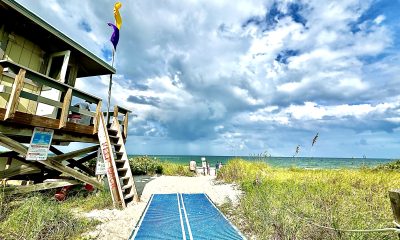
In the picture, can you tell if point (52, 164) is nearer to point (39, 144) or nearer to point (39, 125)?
point (39, 144)

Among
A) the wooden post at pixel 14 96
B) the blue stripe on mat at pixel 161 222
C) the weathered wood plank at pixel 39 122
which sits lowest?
the blue stripe on mat at pixel 161 222

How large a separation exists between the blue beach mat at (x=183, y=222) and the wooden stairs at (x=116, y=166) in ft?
2.72

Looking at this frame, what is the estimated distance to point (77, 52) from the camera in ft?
31.0

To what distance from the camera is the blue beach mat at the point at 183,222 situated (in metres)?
4.95

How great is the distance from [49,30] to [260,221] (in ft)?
27.9

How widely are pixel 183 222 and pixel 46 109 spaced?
21.7ft

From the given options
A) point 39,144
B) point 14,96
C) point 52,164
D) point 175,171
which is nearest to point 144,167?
point 175,171

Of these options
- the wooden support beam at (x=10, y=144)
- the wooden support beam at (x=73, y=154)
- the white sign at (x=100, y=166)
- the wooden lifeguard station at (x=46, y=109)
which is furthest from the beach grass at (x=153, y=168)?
the wooden support beam at (x=10, y=144)

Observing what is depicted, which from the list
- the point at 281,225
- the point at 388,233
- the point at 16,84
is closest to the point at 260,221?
the point at 281,225

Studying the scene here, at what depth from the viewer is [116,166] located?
8203mm

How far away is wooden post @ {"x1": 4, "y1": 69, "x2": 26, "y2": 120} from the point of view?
17.1 feet

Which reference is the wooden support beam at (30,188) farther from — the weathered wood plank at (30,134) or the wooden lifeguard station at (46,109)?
the weathered wood plank at (30,134)

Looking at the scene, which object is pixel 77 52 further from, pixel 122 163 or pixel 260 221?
pixel 260 221

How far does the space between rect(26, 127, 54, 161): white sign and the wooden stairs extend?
175 centimetres
